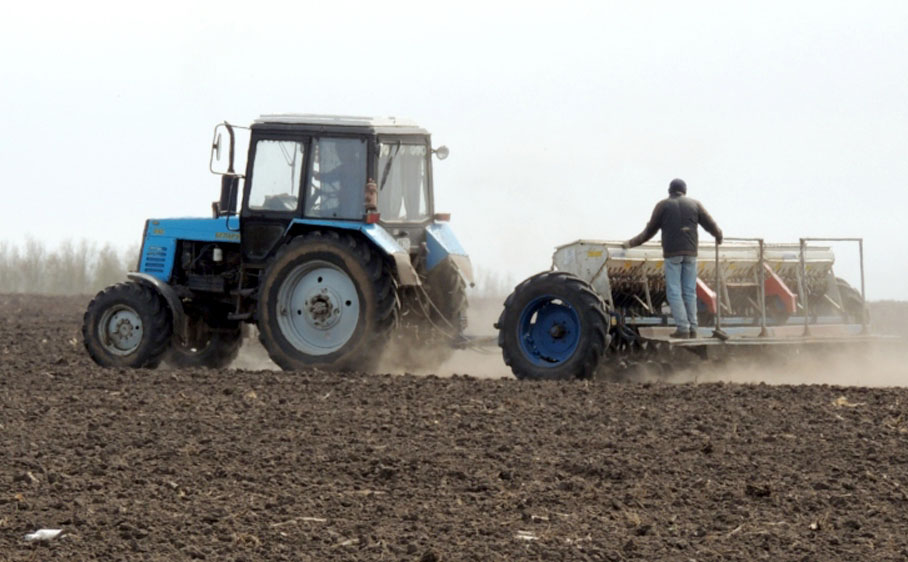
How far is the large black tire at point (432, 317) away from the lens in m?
12.9

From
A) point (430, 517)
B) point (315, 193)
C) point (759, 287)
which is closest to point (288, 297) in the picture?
point (315, 193)

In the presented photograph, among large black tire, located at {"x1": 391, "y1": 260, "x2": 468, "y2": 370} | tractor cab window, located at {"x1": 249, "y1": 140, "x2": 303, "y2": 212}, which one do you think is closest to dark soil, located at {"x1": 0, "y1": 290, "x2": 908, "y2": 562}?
large black tire, located at {"x1": 391, "y1": 260, "x2": 468, "y2": 370}

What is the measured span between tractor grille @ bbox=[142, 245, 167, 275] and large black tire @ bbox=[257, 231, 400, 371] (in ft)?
5.74

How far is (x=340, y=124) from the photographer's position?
41.6 ft

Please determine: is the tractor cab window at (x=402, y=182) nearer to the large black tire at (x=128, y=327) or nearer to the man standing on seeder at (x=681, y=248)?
the man standing on seeder at (x=681, y=248)

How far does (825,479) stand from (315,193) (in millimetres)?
6615

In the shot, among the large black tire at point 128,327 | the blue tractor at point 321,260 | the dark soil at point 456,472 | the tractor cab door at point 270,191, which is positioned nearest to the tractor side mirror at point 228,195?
the blue tractor at point 321,260

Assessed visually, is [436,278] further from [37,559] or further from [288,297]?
[37,559]

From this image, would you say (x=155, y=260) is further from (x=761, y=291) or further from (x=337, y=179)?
(x=761, y=291)

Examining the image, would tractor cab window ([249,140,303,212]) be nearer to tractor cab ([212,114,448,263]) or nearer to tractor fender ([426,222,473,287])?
tractor cab ([212,114,448,263])

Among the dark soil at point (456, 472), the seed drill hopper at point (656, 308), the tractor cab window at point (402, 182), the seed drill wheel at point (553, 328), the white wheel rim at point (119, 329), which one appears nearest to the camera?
the dark soil at point (456, 472)

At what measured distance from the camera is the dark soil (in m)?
6.12

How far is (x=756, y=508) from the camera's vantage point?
21.9 feet

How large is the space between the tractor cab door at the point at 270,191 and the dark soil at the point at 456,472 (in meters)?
2.25
